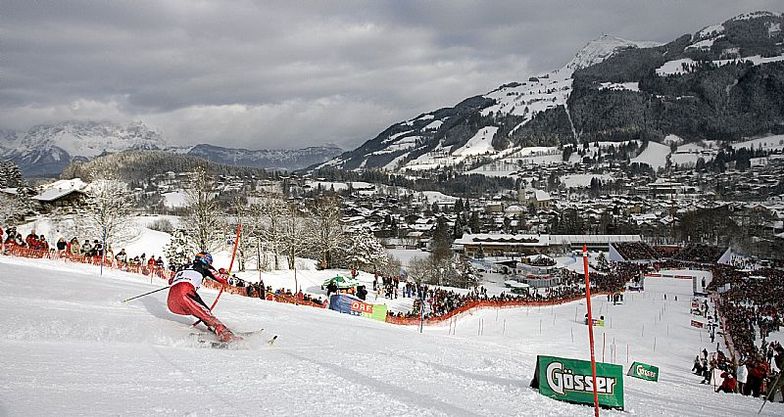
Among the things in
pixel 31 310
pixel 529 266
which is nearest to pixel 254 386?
pixel 31 310

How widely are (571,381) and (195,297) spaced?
26.1 feet

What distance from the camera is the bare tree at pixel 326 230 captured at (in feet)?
159

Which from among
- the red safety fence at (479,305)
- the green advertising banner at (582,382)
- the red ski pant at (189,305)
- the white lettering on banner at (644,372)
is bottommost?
the red safety fence at (479,305)

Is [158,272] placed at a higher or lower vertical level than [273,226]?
lower

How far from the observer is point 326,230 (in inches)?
A: 1909

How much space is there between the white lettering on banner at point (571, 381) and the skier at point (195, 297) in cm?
650

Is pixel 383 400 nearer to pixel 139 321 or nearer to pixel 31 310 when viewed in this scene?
pixel 139 321

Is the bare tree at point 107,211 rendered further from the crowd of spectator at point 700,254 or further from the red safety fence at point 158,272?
the crowd of spectator at point 700,254

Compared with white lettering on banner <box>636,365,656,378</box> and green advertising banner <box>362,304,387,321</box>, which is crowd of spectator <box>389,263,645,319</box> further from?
white lettering on banner <box>636,365,656,378</box>

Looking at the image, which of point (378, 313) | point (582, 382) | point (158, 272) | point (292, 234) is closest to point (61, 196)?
point (292, 234)

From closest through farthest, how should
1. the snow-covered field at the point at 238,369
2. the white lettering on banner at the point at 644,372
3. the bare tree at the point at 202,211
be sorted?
the snow-covered field at the point at 238,369 < the white lettering on banner at the point at 644,372 < the bare tree at the point at 202,211

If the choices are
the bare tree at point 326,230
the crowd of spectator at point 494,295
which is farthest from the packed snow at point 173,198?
the crowd of spectator at point 494,295

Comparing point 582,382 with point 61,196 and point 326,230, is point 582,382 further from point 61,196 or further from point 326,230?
point 61,196

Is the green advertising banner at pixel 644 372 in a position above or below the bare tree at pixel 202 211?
below
